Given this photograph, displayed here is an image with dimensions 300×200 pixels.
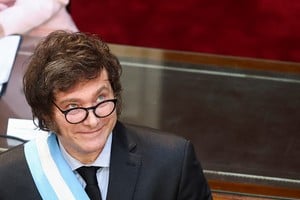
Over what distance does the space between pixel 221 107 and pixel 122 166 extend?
771 millimetres

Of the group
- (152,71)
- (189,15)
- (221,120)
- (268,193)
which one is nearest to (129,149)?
(268,193)

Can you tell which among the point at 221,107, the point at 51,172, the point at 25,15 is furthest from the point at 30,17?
the point at 51,172

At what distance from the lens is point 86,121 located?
3.87 feet

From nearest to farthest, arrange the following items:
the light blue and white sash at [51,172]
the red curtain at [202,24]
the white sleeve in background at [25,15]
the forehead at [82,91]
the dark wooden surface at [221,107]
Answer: the forehead at [82,91]
the light blue and white sash at [51,172]
the dark wooden surface at [221,107]
the white sleeve in background at [25,15]
the red curtain at [202,24]

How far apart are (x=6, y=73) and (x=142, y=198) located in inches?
36.6

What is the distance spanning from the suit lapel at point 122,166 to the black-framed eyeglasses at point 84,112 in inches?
5.9

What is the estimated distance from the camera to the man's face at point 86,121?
117 cm

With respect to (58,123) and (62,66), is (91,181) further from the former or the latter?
(62,66)

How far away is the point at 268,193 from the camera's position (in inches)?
68.4

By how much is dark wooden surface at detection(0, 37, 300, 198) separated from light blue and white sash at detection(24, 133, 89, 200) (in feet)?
1.89

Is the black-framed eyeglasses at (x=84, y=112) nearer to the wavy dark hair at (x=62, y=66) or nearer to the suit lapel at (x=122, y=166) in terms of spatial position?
the wavy dark hair at (x=62, y=66)

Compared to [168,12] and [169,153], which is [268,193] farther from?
[168,12]

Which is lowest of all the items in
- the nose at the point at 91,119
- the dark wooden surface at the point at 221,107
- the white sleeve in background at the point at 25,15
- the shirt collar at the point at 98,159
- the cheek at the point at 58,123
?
the dark wooden surface at the point at 221,107

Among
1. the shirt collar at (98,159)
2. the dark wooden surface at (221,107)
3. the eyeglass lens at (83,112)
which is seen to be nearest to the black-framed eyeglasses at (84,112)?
the eyeglass lens at (83,112)
